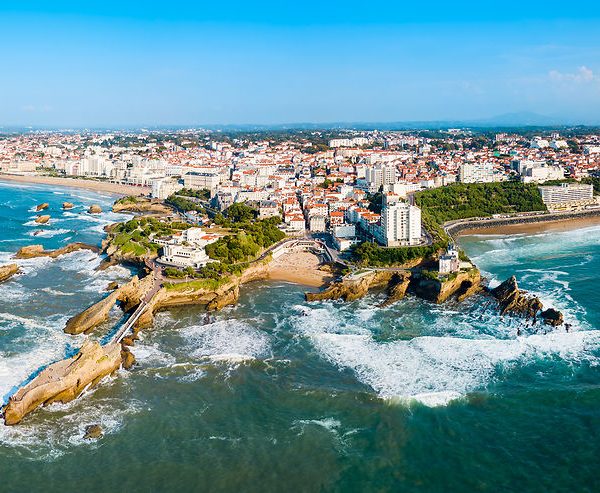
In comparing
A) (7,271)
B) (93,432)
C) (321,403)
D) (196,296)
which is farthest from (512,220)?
(93,432)

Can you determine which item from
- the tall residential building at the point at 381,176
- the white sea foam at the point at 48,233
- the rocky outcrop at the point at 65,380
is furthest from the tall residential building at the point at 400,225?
the white sea foam at the point at 48,233

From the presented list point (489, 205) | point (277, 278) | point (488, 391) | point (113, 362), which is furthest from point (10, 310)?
point (489, 205)

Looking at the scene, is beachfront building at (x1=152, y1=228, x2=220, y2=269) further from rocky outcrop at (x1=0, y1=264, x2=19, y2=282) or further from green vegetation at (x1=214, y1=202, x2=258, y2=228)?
green vegetation at (x1=214, y1=202, x2=258, y2=228)

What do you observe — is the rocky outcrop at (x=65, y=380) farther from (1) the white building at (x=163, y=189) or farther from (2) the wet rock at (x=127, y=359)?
(1) the white building at (x=163, y=189)

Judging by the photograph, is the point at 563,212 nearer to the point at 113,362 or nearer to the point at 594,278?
the point at 594,278

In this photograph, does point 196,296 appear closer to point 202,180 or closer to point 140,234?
point 140,234
